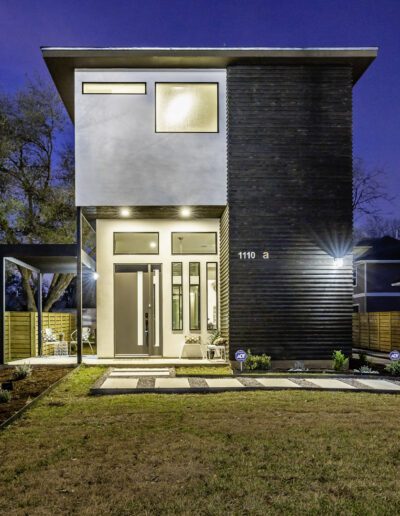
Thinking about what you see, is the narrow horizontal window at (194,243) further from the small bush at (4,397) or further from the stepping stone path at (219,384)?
the small bush at (4,397)

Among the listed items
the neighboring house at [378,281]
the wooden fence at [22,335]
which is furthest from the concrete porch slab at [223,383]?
the neighboring house at [378,281]

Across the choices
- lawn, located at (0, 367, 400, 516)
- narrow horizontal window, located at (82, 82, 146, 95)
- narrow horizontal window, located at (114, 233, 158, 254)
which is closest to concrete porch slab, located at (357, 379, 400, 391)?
lawn, located at (0, 367, 400, 516)

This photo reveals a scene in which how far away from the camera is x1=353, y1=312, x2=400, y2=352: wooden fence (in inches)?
667

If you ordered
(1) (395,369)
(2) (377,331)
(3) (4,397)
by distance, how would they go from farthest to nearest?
(2) (377,331) < (1) (395,369) < (3) (4,397)

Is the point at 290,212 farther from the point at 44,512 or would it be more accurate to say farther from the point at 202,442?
the point at 44,512

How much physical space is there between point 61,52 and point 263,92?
13.3ft

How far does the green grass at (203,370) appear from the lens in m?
9.93

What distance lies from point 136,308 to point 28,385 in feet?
13.5

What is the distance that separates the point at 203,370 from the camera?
10.9m

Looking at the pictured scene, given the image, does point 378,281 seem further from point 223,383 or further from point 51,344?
point 223,383

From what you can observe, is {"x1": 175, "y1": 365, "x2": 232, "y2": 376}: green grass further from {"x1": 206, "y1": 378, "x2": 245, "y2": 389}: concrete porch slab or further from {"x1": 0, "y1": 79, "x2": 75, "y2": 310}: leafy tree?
{"x1": 0, "y1": 79, "x2": 75, "y2": 310}: leafy tree

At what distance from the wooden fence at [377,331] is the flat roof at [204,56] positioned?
338 inches

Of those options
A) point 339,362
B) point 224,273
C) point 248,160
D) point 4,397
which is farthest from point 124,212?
point 4,397

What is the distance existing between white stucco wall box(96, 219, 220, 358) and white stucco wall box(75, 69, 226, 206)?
5.18 ft
